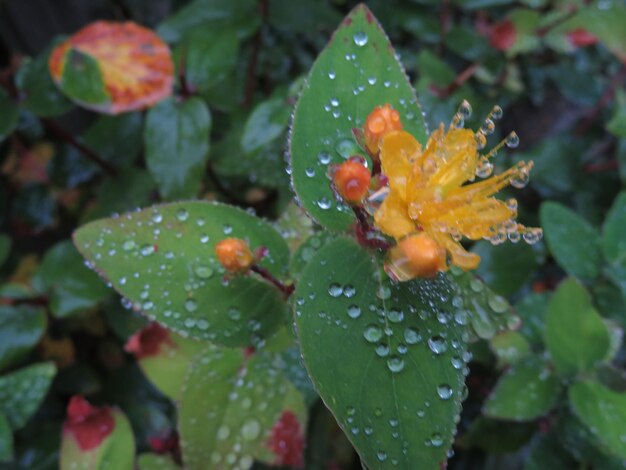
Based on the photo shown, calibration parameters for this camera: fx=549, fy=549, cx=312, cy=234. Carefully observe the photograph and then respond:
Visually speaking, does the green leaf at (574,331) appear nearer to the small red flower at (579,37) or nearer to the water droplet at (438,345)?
the water droplet at (438,345)

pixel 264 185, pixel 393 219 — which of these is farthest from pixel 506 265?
pixel 393 219

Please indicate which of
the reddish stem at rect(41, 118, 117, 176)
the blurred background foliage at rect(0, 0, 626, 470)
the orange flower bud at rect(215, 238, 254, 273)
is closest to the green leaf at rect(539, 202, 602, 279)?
the blurred background foliage at rect(0, 0, 626, 470)

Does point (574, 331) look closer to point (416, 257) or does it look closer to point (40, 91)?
point (416, 257)

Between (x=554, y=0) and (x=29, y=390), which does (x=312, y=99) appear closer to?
(x=29, y=390)

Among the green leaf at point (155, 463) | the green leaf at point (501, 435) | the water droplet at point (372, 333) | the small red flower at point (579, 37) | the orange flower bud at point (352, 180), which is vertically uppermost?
the orange flower bud at point (352, 180)

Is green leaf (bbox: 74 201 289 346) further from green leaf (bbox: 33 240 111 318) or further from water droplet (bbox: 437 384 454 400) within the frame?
green leaf (bbox: 33 240 111 318)

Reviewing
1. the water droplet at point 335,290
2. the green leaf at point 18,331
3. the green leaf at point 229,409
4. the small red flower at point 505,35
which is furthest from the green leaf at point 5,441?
the small red flower at point 505,35
